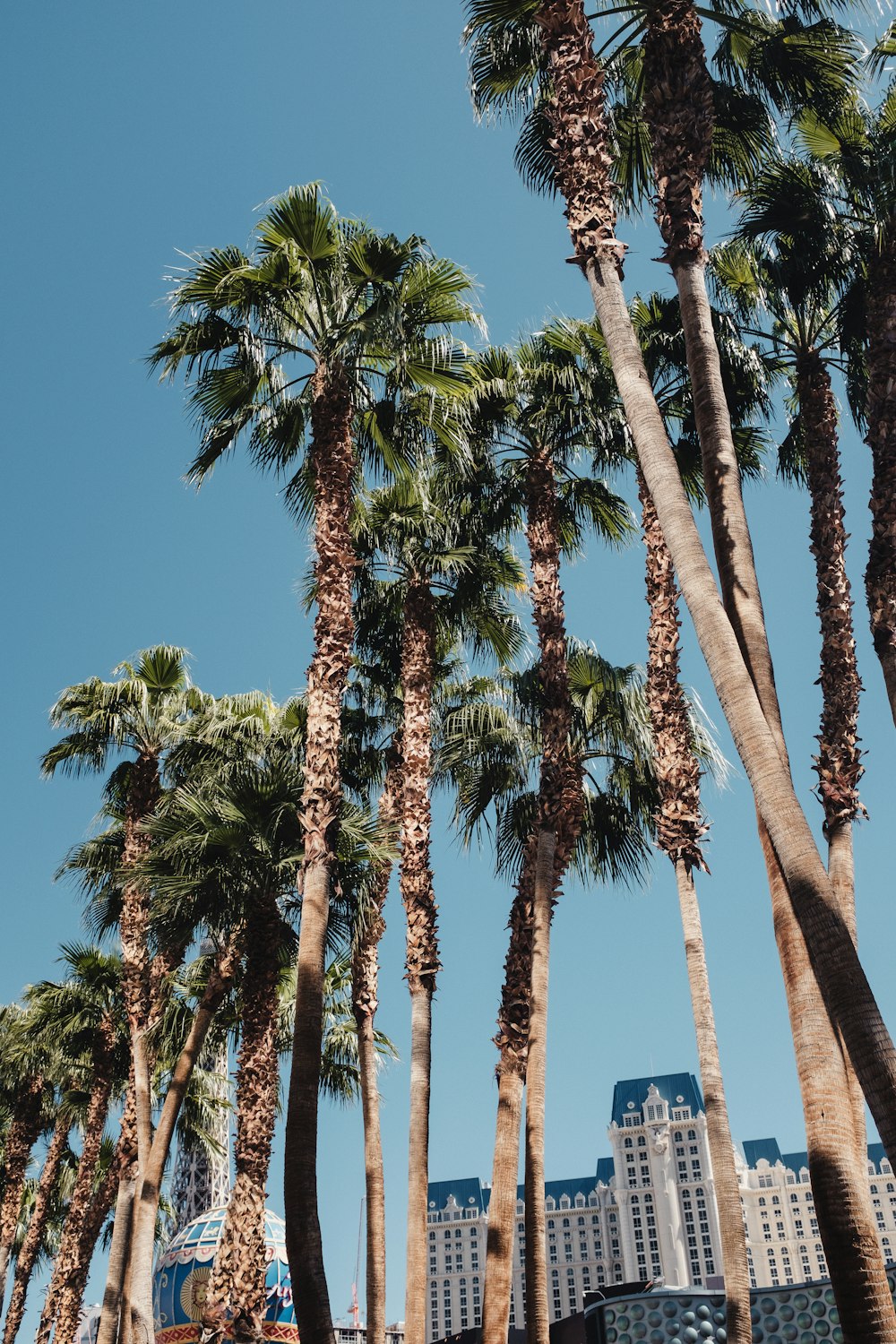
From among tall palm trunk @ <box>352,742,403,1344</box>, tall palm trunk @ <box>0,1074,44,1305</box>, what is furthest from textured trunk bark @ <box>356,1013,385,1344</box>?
tall palm trunk @ <box>0,1074,44,1305</box>

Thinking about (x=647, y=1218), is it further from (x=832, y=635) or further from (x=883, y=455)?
(x=883, y=455)

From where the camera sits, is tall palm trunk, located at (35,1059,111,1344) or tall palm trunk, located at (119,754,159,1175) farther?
tall palm trunk, located at (35,1059,111,1344)

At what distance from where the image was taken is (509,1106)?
49.1 ft

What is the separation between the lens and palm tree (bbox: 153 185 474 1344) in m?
12.8

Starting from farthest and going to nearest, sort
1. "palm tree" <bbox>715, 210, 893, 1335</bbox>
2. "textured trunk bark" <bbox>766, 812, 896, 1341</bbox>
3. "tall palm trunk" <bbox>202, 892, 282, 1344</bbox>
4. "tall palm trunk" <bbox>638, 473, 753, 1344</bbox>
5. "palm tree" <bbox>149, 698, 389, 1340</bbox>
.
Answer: "palm tree" <bbox>149, 698, 389, 1340</bbox>
"tall palm trunk" <bbox>202, 892, 282, 1344</bbox>
"tall palm trunk" <bbox>638, 473, 753, 1344</bbox>
"palm tree" <bbox>715, 210, 893, 1335</bbox>
"textured trunk bark" <bbox>766, 812, 896, 1341</bbox>

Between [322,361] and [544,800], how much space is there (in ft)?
22.3

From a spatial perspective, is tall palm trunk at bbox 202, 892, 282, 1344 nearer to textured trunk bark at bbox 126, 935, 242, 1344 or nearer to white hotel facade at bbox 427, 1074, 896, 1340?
textured trunk bark at bbox 126, 935, 242, 1344

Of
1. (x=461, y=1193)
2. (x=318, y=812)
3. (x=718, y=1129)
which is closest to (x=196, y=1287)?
(x=718, y=1129)

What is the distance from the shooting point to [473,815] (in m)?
20.7

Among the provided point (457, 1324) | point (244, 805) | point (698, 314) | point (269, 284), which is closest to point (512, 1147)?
point (244, 805)

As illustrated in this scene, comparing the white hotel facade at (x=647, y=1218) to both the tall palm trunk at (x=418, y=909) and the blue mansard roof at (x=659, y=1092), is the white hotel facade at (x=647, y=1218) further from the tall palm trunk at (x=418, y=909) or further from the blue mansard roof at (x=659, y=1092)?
the tall palm trunk at (x=418, y=909)

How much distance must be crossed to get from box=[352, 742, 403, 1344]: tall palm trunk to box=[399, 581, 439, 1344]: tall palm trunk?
0.81m

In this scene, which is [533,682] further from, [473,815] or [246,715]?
[246,715]

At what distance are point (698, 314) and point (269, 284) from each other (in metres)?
6.49
